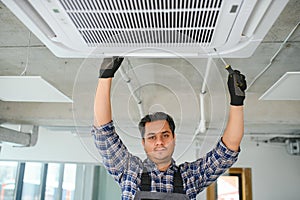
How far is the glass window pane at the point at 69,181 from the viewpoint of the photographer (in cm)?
523

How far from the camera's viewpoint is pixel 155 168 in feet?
3.34

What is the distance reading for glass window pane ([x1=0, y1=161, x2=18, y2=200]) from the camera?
4516 mm

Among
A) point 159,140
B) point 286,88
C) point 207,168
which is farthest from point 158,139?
point 286,88

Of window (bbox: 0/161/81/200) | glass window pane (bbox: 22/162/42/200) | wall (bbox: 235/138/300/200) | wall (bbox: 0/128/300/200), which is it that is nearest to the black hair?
wall (bbox: 0/128/300/200)

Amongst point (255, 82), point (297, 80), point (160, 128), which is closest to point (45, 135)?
point (255, 82)

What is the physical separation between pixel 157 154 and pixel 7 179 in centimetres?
434

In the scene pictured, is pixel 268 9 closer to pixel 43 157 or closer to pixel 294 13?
pixel 294 13

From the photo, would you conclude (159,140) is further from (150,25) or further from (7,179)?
(7,179)

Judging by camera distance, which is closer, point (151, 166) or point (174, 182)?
point (151, 166)

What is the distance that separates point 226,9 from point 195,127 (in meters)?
0.33

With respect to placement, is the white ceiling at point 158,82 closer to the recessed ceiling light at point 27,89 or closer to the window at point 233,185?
the recessed ceiling light at point 27,89

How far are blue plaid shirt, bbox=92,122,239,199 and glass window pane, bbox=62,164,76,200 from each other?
4448 millimetres

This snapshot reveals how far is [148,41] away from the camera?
0.66 m

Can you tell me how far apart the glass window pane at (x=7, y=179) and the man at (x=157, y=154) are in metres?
4.02
